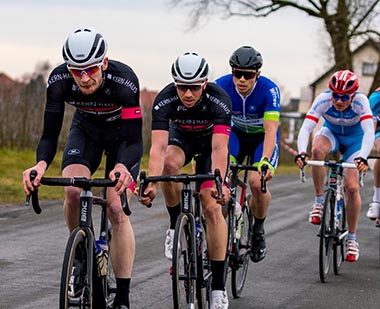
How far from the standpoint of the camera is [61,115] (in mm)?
6605

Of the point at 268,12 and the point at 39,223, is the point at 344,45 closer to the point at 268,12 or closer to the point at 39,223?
the point at 268,12

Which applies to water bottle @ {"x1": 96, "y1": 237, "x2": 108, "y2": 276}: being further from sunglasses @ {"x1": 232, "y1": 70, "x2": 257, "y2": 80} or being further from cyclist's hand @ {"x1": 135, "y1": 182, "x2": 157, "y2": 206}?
sunglasses @ {"x1": 232, "y1": 70, "x2": 257, "y2": 80}

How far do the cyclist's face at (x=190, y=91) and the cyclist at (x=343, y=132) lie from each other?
266cm

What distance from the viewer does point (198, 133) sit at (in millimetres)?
7973

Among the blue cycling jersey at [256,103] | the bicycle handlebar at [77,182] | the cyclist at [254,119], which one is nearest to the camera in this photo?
the bicycle handlebar at [77,182]

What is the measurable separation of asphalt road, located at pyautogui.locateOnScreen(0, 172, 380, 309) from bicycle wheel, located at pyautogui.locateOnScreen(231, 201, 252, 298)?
0.11 meters

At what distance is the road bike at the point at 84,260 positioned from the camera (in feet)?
19.1

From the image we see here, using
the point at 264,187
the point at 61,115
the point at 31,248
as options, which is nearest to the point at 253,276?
the point at 264,187

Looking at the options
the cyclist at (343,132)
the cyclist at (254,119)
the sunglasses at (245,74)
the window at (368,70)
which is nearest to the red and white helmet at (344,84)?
the cyclist at (343,132)

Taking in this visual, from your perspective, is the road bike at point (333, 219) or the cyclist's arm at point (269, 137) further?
the road bike at point (333, 219)

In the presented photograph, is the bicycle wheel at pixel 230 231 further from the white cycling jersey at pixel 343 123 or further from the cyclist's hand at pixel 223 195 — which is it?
the white cycling jersey at pixel 343 123

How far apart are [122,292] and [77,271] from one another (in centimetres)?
75

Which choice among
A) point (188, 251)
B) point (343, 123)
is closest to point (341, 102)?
point (343, 123)

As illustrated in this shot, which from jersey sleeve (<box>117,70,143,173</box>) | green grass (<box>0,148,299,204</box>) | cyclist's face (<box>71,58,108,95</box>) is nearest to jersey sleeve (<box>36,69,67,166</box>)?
cyclist's face (<box>71,58,108,95</box>)
